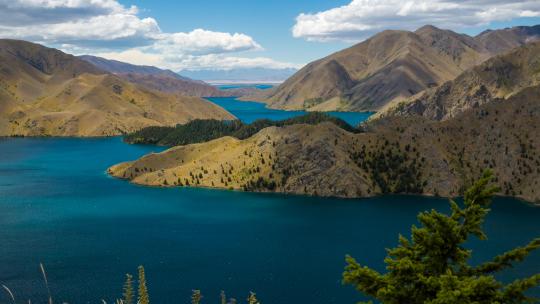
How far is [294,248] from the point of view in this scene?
138 meters

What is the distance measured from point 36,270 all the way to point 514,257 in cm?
10595

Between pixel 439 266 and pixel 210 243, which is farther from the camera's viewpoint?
pixel 210 243

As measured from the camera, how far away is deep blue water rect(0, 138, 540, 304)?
108m

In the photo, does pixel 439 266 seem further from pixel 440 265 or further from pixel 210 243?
pixel 210 243

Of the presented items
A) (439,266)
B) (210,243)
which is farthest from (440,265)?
(210,243)

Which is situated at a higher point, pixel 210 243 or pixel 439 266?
pixel 439 266

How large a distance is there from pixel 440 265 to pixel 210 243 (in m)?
111

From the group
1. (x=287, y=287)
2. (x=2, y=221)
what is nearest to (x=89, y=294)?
(x=287, y=287)

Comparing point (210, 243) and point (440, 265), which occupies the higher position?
point (440, 265)

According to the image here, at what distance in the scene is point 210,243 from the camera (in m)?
143

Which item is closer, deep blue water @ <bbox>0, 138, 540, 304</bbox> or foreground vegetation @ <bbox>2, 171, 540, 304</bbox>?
foreground vegetation @ <bbox>2, 171, 540, 304</bbox>

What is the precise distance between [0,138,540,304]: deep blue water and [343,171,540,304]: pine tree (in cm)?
6628

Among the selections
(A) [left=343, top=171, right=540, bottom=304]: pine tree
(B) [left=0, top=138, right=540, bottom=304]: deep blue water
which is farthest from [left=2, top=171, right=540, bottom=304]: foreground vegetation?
(B) [left=0, top=138, right=540, bottom=304]: deep blue water

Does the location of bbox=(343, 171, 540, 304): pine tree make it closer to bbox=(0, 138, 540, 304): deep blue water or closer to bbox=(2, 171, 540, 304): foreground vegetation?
bbox=(2, 171, 540, 304): foreground vegetation
